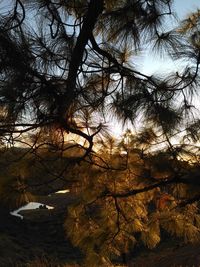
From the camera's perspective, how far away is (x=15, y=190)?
3836 mm

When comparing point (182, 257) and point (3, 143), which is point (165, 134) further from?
point (182, 257)

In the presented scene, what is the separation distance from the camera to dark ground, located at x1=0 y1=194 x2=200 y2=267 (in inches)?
367

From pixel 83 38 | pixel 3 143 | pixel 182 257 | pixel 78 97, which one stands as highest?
pixel 83 38

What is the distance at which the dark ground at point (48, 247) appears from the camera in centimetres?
931

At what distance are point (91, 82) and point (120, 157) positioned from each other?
816mm

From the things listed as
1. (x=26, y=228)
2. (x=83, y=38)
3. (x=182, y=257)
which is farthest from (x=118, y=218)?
(x=26, y=228)

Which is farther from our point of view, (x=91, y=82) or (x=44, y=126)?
(x=91, y=82)

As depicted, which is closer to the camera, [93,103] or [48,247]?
[93,103]

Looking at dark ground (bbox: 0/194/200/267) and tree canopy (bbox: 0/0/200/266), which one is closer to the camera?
tree canopy (bbox: 0/0/200/266)

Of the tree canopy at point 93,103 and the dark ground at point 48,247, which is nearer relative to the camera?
the tree canopy at point 93,103

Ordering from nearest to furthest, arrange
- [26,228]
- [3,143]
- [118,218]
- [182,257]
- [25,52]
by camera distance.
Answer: [25,52], [3,143], [118,218], [182,257], [26,228]

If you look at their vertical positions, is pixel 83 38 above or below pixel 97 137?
above

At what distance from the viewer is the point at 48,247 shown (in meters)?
12.9

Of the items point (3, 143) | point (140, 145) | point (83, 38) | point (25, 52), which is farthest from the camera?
point (140, 145)
